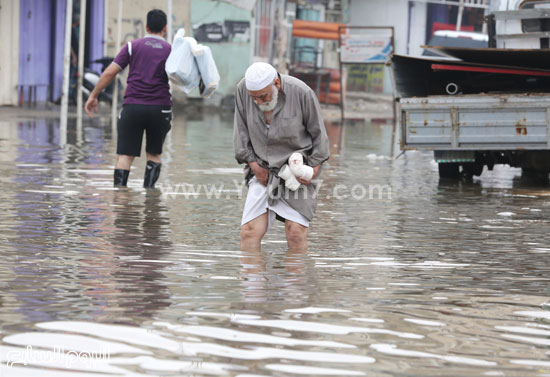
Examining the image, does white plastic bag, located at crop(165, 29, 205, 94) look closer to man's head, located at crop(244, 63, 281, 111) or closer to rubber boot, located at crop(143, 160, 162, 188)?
rubber boot, located at crop(143, 160, 162, 188)

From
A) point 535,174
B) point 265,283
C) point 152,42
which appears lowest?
point 535,174

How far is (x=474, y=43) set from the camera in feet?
105

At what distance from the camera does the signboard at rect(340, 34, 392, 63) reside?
29703 mm

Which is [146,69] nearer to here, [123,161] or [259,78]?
[123,161]

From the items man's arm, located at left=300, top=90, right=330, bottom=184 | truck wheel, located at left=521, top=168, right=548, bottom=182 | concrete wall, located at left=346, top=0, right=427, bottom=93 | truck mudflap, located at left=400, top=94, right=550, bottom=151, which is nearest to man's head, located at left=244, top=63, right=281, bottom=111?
man's arm, located at left=300, top=90, right=330, bottom=184

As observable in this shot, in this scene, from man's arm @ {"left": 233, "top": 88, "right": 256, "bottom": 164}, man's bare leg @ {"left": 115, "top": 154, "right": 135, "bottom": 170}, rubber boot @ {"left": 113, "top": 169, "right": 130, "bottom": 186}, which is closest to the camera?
man's arm @ {"left": 233, "top": 88, "right": 256, "bottom": 164}

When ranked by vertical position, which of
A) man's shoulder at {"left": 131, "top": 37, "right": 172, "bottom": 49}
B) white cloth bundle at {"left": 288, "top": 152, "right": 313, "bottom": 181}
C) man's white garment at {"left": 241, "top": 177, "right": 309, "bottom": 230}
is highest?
man's shoulder at {"left": 131, "top": 37, "right": 172, "bottom": 49}

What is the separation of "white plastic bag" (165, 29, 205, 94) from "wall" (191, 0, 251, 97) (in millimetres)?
20366

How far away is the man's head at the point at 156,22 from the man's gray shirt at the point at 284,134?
4.03 metres

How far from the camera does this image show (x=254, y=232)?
778cm

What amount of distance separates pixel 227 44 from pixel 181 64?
21.4 meters

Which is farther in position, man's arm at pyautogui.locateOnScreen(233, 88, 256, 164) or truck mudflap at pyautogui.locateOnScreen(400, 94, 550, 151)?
truck mudflap at pyautogui.locateOnScreen(400, 94, 550, 151)

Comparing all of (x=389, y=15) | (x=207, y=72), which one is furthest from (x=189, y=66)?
(x=389, y=15)

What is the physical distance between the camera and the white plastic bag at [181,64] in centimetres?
1131
